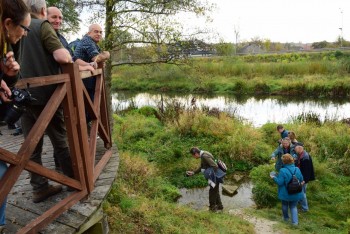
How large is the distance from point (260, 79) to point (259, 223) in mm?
22360

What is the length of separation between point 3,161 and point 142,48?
716cm

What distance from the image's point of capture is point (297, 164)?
682 cm

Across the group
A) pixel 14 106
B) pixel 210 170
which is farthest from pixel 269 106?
pixel 14 106

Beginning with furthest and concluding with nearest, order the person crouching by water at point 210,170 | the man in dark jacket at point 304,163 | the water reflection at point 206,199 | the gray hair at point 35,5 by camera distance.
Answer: the water reflection at point 206,199 → the person crouching by water at point 210,170 → the man in dark jacket at point 304,163 → the gray hair at point 35,5

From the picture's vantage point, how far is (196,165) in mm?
9570

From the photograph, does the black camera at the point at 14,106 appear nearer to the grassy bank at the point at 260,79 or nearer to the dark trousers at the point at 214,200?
the dark trousers at the point at 214,200

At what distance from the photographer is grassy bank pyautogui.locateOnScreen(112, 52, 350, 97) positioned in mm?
23656

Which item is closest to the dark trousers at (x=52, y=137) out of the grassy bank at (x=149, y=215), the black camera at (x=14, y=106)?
the black camera at (x=14, y=106)

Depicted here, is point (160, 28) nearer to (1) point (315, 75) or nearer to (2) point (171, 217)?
(2) point (171, 217)

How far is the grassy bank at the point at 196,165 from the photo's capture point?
224 inches

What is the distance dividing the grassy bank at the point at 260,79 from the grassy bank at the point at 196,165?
345 inches

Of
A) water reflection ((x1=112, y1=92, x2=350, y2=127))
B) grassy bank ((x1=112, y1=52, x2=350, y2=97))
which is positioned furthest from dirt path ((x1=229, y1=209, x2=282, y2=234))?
grassy bank ((x1=112, y1=52, x2=350, y2=97))

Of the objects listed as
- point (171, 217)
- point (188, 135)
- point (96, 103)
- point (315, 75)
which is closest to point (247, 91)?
point (315, 75)

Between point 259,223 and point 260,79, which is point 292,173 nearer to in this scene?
point 259,223
